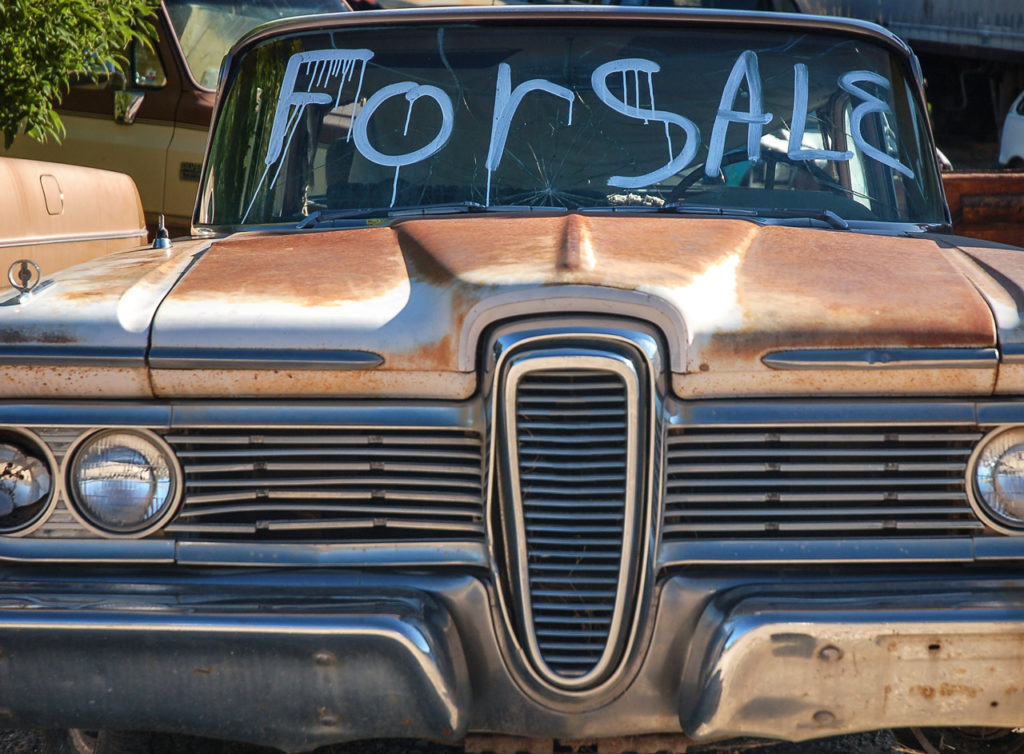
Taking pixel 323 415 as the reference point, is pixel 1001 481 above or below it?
below

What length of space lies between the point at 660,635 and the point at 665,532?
18 centimetres

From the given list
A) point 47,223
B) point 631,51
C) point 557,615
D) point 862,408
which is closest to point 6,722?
point 557,615

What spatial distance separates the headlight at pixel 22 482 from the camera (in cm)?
209

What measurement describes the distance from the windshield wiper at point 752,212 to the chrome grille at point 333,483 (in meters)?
1.16

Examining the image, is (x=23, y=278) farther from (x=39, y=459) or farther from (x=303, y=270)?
(x=303, y=270)

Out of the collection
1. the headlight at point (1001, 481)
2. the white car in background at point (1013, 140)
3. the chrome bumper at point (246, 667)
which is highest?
the headlight at point (1001, 481)

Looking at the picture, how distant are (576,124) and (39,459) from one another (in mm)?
1682

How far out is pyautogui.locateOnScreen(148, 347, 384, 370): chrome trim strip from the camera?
6.53 feet

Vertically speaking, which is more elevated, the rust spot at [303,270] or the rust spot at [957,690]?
the rust spot at [303,270]

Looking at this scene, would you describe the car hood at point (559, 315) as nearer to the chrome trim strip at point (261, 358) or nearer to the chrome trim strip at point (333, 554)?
the chrome trim strip at point (261, 358)

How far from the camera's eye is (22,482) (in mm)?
2096

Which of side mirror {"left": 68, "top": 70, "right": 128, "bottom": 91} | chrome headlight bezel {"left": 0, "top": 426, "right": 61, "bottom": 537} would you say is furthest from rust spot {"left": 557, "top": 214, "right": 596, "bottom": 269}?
side mirror {"left": 68, "top": 70, "right": 128, "bottom": 91}

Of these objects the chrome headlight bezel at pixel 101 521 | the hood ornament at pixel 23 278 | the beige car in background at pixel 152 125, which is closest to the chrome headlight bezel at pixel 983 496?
the chrome headlight bezel at pixel 101 521

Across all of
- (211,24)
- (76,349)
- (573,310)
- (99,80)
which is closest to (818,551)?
(573,310)
